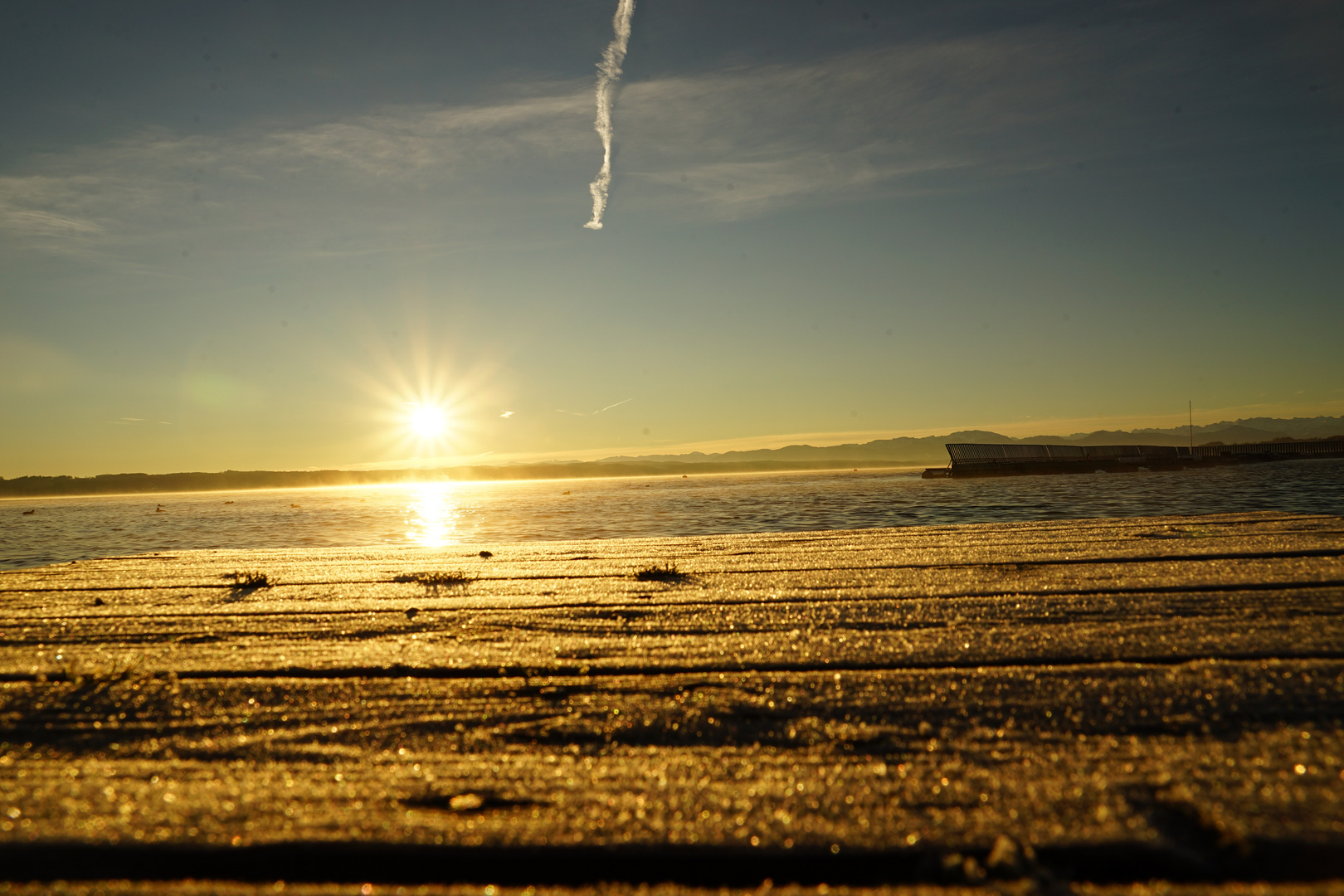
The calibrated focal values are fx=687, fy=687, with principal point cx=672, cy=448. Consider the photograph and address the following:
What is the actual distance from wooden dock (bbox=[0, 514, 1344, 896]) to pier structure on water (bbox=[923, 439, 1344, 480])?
2305 inches

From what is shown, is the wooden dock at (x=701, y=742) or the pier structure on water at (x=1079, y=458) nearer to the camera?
the wooden dock at (x=701, y=742)

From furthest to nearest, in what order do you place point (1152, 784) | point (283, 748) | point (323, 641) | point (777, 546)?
1. point (777, 546)
2. point (323, 641)
3. point (283, 748)
4. point (1152, 784)

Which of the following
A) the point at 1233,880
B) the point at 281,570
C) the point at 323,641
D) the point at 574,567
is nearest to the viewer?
the point at 1233,880

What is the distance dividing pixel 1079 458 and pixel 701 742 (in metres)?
73.0

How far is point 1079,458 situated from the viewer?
213 ft

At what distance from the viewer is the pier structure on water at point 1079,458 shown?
59094mm

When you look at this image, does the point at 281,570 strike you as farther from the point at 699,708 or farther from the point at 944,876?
the point at 944,876

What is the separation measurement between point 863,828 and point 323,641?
13.9 ft

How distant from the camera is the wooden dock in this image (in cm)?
204

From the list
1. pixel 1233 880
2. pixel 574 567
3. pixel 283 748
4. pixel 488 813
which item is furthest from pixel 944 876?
pixel 574 567

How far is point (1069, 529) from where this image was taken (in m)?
10.8

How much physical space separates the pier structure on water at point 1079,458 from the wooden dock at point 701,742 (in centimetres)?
5855

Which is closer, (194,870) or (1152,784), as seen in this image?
(194,870)

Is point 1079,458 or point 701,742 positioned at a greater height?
point 701,742
